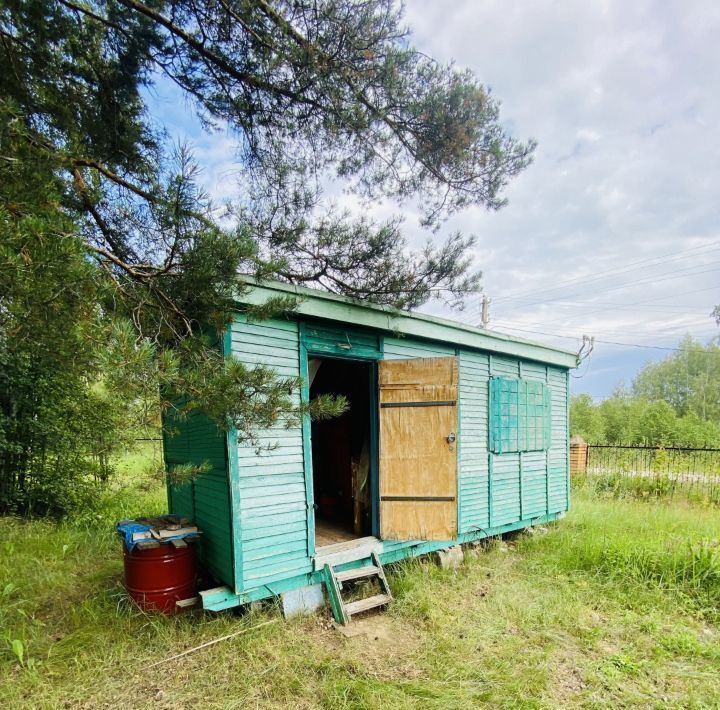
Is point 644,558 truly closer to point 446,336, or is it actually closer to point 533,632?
point 533,632

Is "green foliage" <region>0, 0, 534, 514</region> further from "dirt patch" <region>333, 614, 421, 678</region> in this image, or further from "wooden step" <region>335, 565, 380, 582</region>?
"dirt patch" <region>333, 614, 421, 678</region>

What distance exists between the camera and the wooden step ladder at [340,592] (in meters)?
3.27

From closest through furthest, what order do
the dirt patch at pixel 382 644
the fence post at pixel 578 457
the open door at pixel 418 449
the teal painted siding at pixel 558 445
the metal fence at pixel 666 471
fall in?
the dirt patch at pixel 382 644 → the open door at pixel 418 449 → the teal painted siding at pixel 558 445 → the metal fence at pixel 666 471 → the fence post at pixel 578 457

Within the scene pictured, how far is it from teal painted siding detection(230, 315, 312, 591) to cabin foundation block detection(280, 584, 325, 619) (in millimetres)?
169

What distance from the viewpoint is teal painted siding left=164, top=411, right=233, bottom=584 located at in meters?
3.15

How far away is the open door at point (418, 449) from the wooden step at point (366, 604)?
1.69 ft

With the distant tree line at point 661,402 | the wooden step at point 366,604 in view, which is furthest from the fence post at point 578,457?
the distant tree line at point 661,402

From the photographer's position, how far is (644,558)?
4023 millimetres

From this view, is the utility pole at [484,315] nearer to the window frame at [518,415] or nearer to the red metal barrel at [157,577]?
the window frame at [518,415]

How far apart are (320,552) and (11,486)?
14.7 ft

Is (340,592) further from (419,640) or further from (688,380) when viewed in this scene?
(688,380)

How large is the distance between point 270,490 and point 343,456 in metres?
2.53

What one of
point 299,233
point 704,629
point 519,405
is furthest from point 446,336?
point 704,629

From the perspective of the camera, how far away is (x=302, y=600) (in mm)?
3357
